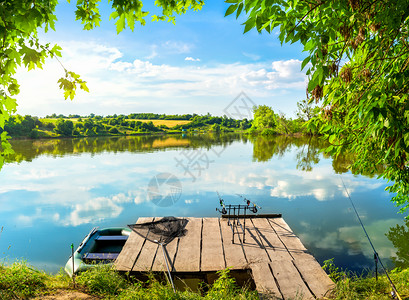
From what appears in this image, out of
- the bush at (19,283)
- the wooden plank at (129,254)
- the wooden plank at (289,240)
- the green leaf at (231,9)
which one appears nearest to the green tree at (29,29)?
the green leaf at (231,9)

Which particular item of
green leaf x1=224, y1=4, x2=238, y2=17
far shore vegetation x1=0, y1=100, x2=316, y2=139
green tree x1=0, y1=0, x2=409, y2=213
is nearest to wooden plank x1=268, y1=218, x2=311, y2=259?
green tree x1=0, y1=0, x2=409, y2=213

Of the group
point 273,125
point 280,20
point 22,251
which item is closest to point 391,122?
point 280,20

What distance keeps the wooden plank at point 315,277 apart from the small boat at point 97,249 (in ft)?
18.3

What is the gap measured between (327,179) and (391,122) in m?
19.4

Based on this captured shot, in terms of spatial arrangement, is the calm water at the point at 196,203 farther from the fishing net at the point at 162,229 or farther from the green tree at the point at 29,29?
the green tree at the point at 29,29

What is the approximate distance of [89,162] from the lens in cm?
3347

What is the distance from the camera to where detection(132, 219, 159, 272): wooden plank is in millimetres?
6570

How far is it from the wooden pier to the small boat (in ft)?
3.72

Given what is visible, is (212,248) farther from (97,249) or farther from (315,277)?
(97,249)

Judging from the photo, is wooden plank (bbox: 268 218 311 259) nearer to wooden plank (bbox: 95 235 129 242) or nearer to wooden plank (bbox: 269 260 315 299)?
wooden plank (bbox: 269 260 315 299)

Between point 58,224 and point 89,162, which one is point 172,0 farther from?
point 89,162

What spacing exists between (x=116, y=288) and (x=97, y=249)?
419cm

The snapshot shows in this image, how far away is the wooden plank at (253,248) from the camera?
6785mm

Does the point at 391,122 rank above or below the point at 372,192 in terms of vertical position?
above
